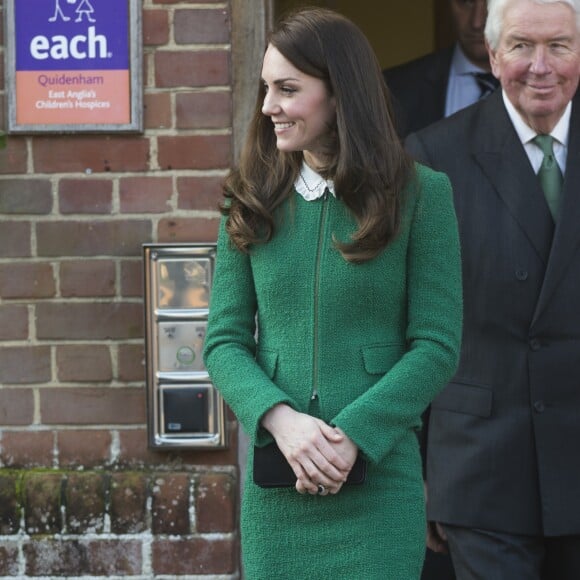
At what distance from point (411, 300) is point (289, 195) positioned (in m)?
0.31

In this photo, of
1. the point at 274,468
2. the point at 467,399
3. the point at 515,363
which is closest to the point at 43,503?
the point at 467,399

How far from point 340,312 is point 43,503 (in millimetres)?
1671

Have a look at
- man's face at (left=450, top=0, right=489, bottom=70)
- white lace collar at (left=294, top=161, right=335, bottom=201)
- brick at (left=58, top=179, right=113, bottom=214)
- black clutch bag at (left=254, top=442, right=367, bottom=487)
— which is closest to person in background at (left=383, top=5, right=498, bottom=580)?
man's face at (left=450, top=0, right=489, bottom=70)

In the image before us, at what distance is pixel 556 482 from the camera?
134 inches

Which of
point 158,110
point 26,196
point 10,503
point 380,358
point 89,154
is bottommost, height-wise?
point 10,503

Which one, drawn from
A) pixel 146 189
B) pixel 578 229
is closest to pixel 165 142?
pixel 146 189

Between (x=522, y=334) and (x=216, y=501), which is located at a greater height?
(x=522, y=334)

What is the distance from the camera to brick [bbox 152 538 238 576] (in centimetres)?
412

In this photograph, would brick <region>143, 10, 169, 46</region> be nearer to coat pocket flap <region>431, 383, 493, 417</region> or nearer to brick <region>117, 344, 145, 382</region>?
brick <region>117, 344, 145, 382</region>

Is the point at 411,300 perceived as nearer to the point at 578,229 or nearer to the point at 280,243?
the point at 280,243

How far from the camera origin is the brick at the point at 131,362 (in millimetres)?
4129

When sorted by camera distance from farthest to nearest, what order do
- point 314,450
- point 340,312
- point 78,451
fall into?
1. point 78,451
2. point 340,312
3. point 314,450

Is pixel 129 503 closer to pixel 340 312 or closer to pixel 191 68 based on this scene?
pixel 191 68

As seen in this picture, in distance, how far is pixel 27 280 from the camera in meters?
4.13
